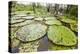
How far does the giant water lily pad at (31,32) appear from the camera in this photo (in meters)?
1.54

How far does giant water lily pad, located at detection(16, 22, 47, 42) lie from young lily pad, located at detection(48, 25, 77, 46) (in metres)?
0.09

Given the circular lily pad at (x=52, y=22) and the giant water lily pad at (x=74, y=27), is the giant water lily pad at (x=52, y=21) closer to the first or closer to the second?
the circular lily pad at (x=52, y=22)

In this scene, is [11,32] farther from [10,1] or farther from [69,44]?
[69,44]

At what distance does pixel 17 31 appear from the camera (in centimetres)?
153

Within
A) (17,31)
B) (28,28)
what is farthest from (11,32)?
(28,28)

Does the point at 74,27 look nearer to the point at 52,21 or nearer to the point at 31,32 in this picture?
the point at 52,21

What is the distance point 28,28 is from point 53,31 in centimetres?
27

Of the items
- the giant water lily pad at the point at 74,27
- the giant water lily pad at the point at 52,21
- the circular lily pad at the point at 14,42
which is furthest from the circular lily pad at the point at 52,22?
the circular lily pad at the point at 14,42

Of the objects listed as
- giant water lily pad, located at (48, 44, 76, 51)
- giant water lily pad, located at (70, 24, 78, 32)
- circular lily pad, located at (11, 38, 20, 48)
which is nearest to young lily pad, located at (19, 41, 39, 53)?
circular lily pad, located at (11, 38, 20, 48)

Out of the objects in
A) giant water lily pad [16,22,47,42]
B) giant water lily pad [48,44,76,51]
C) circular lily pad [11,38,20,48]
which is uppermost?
giant water lily pad [16,22,47,42]

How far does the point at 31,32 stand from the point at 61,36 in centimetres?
33

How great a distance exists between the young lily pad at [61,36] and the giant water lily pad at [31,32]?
0.09 metres

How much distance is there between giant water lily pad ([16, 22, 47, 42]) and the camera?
5.04ft

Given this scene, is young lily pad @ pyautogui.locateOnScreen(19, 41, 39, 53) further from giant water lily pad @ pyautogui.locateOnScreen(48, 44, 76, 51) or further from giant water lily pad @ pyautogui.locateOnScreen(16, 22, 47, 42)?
giant water lily pad @ pyautogui.locateOnScreen(48, 44, 76, 51)
